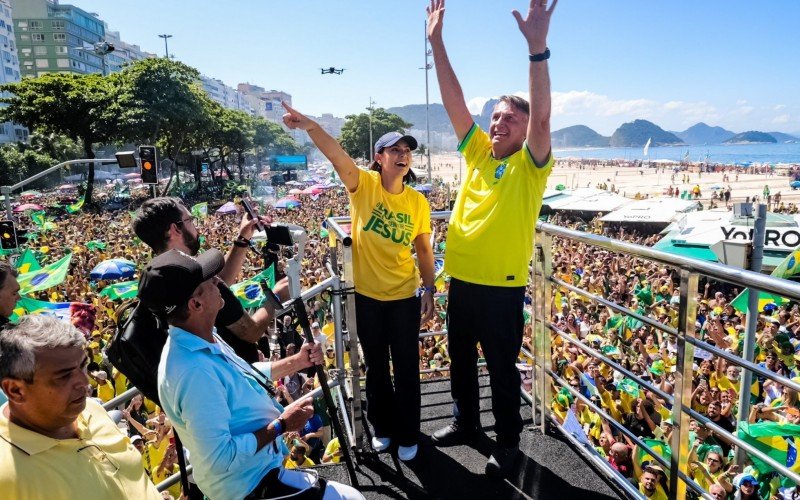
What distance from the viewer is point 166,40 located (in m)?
79.6

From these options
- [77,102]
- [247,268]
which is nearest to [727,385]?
[247,268]

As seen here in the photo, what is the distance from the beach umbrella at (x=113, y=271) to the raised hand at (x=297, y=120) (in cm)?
961

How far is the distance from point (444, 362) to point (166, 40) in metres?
86.9

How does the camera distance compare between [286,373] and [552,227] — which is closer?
[286,373]

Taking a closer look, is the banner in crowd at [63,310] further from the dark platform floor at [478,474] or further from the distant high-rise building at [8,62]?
the distant high-rise building at [8,62]

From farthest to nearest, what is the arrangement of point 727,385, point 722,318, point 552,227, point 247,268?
point 247,268
point 722,318
point 727,385
point 552,227

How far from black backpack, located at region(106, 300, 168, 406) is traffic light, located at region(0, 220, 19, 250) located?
11.3 metres

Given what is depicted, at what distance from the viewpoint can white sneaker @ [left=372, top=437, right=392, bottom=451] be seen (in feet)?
9.69

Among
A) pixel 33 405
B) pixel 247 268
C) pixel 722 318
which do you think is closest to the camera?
pixel 33 405

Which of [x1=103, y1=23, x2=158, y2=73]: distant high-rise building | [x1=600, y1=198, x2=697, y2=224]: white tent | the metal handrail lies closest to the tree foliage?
[x1=600, y1=198, x2=697, y2=224]: white tent

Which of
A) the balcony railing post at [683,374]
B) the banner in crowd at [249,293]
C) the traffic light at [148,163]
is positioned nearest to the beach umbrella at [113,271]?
the traffic light at [148,163]

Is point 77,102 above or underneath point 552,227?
above

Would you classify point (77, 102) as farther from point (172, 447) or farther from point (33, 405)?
point (33, 405)

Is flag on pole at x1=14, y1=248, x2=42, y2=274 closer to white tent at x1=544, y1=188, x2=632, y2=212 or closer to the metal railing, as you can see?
the metal railing
